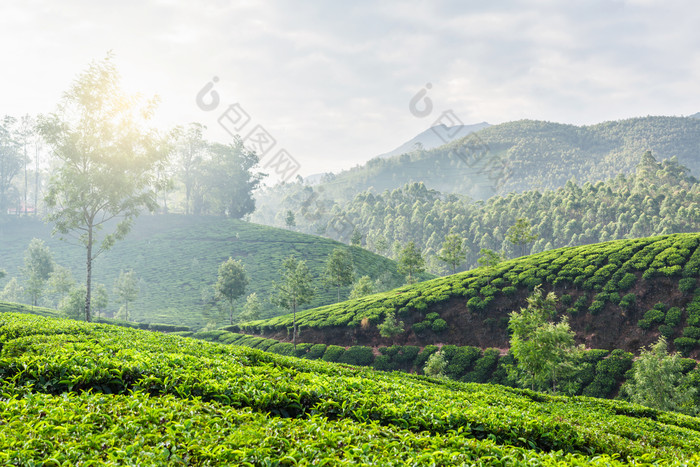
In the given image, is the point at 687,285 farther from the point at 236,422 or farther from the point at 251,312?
the point at 251,312

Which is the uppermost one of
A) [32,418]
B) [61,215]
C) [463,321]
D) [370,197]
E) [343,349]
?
[370,197]

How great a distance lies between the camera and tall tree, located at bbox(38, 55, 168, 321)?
949 inches

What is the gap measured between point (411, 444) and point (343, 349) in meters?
22.4

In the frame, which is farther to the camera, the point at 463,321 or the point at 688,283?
the point at 463,321

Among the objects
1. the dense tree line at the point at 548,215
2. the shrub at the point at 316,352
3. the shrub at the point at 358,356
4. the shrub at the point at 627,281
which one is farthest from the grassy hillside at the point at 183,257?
the shrub at the point at 627,281

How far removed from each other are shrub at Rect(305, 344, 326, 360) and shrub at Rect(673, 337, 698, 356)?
20.1 m

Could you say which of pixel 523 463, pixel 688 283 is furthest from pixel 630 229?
pixel 523 463

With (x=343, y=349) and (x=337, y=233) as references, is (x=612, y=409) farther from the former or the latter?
(x=337, y=233)

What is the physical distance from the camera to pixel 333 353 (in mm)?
25484

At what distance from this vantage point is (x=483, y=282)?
91.2 feet

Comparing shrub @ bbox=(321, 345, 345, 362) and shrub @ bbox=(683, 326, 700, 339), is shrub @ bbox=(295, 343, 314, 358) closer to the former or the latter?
shrub @ bbox=(321, 345, 345, 362)

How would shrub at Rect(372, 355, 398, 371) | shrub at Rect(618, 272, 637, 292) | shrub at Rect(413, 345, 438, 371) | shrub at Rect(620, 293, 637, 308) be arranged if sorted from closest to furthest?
shrub at Rect(620, 293, 637, 308) → shrub at Rect(618, 272, 637, 292) → shrub at Rect(413, 345, 438, 371) → shrub at Rect(372, 355, 398, 371)

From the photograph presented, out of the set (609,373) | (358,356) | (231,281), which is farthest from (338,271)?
(609,373)

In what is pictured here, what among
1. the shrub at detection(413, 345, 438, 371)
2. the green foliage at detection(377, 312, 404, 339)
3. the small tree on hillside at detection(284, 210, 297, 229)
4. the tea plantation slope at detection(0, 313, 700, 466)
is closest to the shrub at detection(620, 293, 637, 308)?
the shrub at detection(413, 345, 438, 371)
